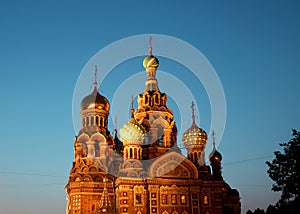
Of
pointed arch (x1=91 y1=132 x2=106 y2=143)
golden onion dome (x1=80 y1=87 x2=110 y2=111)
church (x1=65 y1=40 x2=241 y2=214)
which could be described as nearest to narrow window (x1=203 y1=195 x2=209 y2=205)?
church (x1=65 y1=40 x2=241 y2=214)

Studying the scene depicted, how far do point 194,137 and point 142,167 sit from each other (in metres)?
6.08

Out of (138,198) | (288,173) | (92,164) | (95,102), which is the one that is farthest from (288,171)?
(95,102)

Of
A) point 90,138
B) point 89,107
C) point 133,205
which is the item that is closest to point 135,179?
point 133,205

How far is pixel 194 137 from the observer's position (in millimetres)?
39625

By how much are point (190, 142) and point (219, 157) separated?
526 cm

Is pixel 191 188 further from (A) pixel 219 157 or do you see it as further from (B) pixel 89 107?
(B) pixel 89 107

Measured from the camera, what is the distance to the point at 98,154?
39.0 m

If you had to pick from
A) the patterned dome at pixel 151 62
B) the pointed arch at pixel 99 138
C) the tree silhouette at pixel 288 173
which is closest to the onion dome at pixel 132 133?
the pointed arch at pixel 99 138

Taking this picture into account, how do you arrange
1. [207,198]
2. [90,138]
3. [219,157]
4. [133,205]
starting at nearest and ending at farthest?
[133,205], [207,198], [90,138], [219,157]

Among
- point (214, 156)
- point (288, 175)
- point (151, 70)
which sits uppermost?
point (151, 70)

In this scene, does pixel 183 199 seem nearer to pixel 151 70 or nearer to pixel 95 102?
pixel 95 102

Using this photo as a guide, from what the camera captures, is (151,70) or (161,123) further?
(151,70)

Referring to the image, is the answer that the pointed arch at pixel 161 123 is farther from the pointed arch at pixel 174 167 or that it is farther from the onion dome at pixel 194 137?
the pointed arch at pixel 174 167

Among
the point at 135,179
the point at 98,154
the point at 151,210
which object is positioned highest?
the point at 98,154
